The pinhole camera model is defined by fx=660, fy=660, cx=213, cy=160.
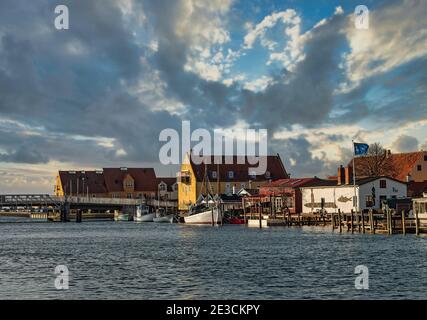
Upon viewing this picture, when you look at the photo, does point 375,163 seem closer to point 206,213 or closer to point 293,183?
point 293,183

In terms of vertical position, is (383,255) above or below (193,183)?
below

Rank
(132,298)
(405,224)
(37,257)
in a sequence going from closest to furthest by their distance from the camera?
(132,298) → (37,257) → (405,224)

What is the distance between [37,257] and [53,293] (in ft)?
75.8

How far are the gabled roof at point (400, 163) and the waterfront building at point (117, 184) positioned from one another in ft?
254

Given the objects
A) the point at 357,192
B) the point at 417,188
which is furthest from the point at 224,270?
the point at 417,188

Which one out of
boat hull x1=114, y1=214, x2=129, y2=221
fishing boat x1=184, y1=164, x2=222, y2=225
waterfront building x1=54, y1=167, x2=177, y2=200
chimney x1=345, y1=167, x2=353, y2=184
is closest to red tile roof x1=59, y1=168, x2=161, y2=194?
waterfront building x1=54, y1=167, x2=177, y2=200

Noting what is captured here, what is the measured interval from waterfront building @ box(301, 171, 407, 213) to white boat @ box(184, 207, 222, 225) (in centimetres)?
2131

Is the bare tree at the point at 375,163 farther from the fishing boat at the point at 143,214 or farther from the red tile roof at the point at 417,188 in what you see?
the fishing boat at the point at 143,214

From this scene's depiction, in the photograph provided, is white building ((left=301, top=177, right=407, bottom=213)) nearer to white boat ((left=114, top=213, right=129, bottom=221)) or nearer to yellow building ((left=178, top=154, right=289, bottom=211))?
yellow building ((left=178, top=154, right=289, bottom=211))

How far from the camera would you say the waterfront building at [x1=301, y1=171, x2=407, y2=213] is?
3698 inches

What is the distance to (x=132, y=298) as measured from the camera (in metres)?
32.0

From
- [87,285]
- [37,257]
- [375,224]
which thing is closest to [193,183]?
[375,224]
